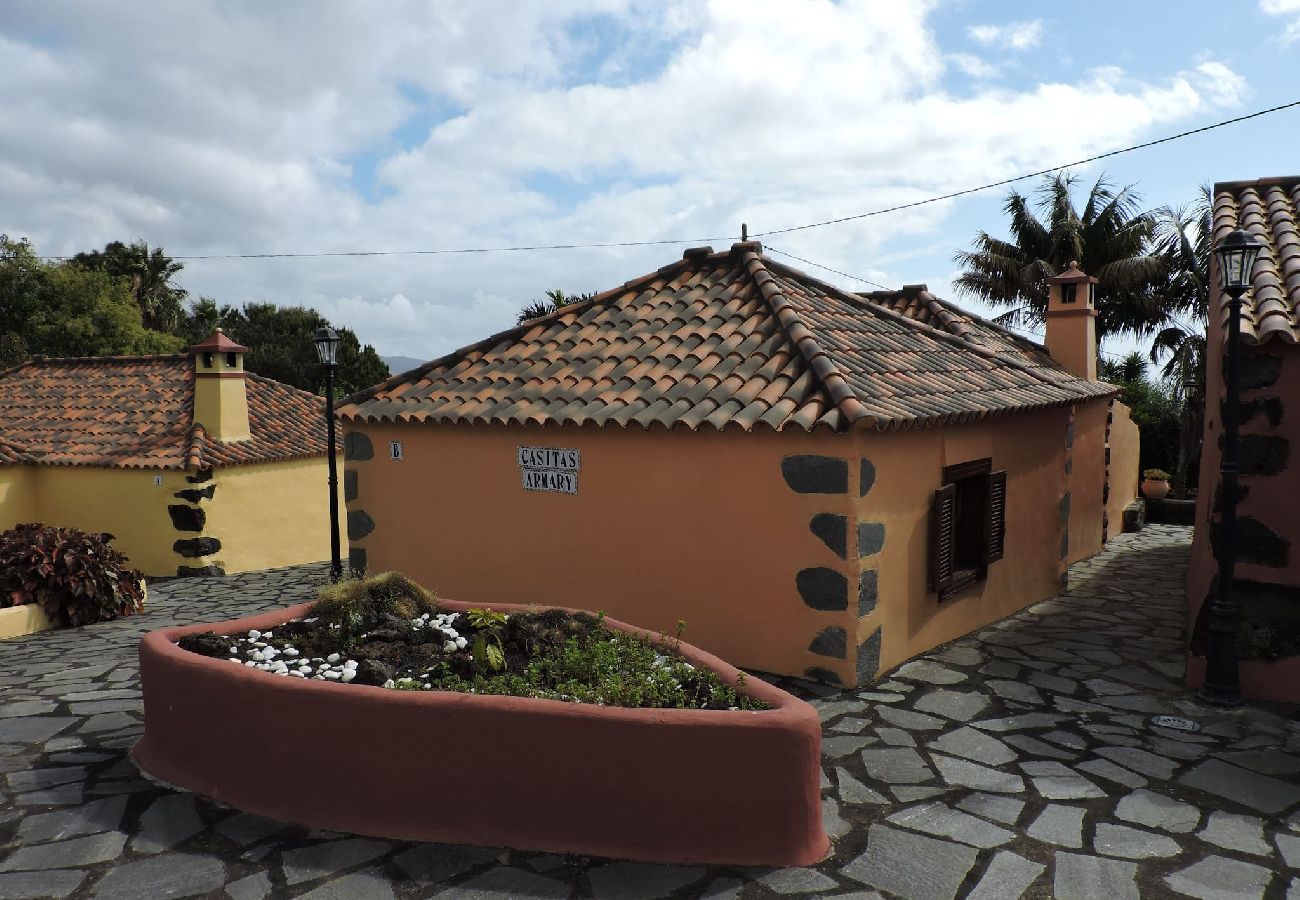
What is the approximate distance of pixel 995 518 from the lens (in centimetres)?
912

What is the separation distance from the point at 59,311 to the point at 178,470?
66.7 ft

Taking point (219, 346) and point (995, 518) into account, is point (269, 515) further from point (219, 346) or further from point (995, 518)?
point (995, 518)

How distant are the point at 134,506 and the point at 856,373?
11.7 metres

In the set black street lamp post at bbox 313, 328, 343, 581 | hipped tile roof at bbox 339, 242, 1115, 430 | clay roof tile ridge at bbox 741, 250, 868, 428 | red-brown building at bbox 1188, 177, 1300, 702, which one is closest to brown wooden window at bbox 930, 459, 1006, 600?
hipped tile roof at bbox 339, 242, 1115, 430

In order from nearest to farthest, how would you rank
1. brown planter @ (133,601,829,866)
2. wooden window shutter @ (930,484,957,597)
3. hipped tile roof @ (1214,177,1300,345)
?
brown planter @ (133,601,829,866) < hipped tile roof @ (1214,177,1300,345) < wooden window shutter @ (930,484,957,597)

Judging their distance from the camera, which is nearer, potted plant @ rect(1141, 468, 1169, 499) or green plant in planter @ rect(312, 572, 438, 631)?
green plant in planter @ rect(312, 572, 438, 631)

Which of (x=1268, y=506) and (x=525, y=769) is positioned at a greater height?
(x=1268, y=506)

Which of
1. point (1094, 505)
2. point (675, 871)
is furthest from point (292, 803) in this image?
point (1094, 505)

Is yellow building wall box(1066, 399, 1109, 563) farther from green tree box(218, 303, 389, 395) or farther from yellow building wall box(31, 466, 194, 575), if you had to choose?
green tree box(218, 303, 389, 395)

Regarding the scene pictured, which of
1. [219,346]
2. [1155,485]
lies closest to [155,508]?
[219,346]

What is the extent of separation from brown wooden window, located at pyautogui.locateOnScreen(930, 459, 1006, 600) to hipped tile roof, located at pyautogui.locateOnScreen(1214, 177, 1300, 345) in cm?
241

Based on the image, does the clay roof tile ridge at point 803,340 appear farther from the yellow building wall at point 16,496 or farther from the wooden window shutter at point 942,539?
the yellow building wall at point 16,496

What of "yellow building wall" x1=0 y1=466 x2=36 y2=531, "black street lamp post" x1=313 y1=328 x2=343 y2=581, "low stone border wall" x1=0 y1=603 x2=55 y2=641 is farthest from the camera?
"yellow building wall" x1=0 y1=466 x2=36 y2=531

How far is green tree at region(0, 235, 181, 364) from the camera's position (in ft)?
95.9
